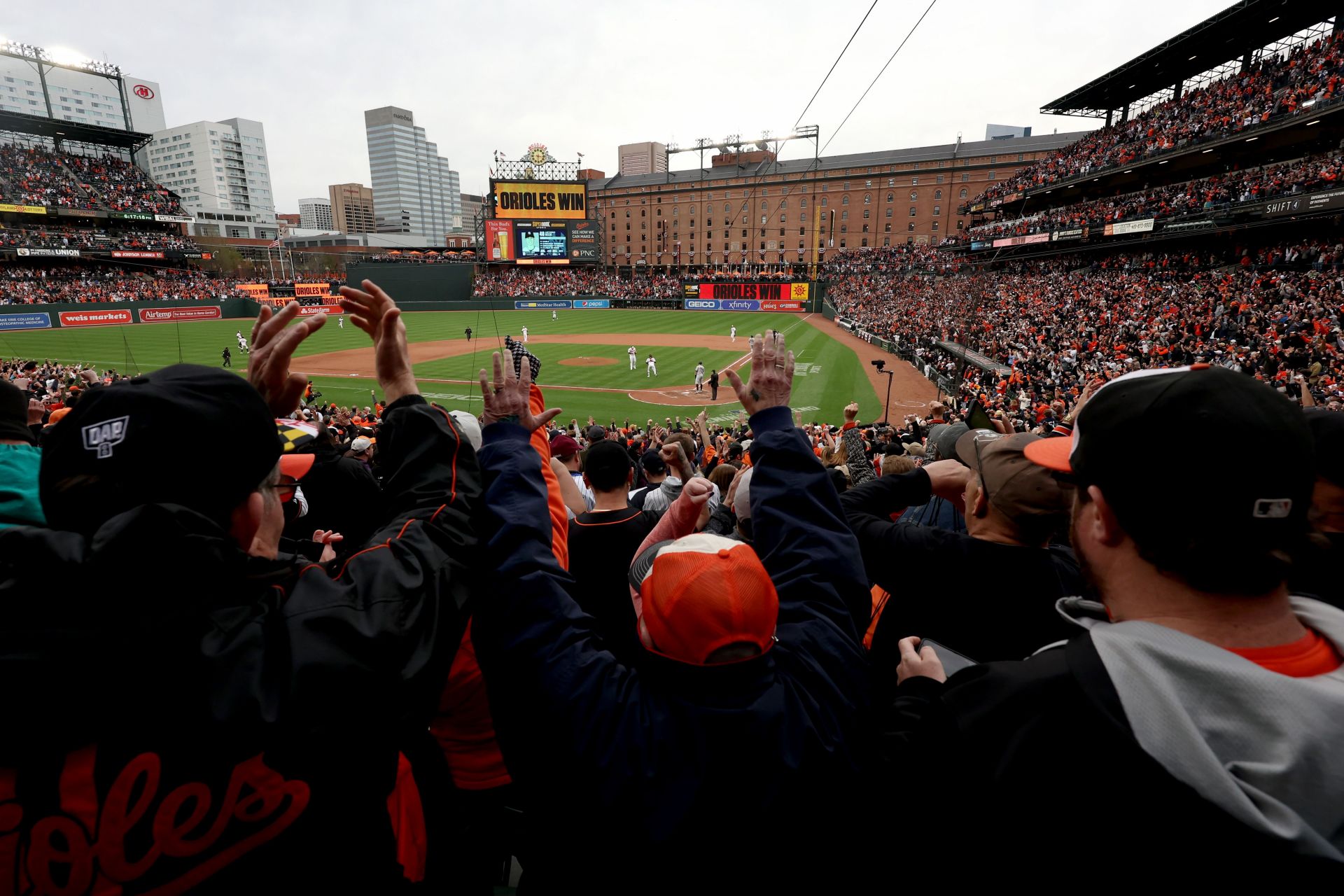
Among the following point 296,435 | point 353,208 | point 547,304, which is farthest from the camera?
point 353,208

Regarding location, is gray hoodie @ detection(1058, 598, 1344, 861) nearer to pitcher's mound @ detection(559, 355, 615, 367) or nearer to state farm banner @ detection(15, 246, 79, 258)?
pitcher's mound @ detection(559, 355, 615, 367)

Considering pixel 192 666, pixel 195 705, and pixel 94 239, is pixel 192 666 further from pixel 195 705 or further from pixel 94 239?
pixel 94 239

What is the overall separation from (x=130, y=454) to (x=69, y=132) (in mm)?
90246

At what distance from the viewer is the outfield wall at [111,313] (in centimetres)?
4388

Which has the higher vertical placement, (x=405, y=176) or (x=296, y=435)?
(x=405, y=176)

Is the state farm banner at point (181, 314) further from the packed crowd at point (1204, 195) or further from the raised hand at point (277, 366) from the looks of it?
the packed crowd at point (1204, 195)

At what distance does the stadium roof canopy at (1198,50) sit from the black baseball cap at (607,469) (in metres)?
43.6

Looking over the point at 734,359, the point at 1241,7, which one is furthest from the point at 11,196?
the point at 1241,7

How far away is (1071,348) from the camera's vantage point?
80.4 feet

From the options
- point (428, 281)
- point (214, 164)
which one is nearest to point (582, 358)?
point (428, 281)

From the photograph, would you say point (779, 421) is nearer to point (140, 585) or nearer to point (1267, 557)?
point (1267, 557)

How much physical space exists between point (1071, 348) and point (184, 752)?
29.2 metres

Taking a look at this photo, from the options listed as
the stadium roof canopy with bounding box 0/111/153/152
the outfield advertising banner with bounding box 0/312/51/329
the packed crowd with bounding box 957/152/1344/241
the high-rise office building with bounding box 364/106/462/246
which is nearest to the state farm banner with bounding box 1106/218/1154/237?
the packed crowd with bounding box 957/152/1344/241

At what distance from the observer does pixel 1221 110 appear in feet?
108
